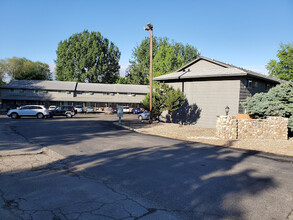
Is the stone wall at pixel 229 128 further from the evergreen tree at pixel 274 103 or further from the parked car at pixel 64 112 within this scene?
the parked car at pixel 64 112

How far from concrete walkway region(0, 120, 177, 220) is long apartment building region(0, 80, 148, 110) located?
4656 centimetres

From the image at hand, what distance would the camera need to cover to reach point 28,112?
86.6 feet

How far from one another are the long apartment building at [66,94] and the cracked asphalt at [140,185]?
4413 cm

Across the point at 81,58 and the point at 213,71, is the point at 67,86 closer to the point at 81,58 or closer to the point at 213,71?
the point at 81,58

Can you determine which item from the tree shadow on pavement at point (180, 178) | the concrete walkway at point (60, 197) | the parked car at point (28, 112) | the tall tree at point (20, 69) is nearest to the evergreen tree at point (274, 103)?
the tree shadow on pavement at point (180, 178)

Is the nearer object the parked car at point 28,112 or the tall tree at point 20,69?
the parked car at point 28,112

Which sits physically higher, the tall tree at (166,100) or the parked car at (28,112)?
the tall tree at (166,100)

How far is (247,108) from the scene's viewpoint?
16.4 m

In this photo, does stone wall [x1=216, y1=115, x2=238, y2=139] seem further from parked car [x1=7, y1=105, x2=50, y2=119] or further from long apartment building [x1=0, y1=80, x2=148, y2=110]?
long apartment building [x1=0, y1=80, x2=148, y2=110]

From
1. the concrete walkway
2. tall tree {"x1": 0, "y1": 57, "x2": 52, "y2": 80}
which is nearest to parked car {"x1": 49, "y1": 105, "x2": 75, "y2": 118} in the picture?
the concrete walkway

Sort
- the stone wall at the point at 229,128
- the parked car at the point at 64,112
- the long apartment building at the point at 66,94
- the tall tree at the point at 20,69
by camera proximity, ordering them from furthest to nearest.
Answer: the tall tree at the point at 20,69 → the long apartment building at the point at 66,94 → the parked car at the point at 64,112 → the stone wall at the point at 229,128

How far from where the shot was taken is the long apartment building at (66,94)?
4775 cm

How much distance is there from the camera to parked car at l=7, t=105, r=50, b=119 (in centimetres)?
2567

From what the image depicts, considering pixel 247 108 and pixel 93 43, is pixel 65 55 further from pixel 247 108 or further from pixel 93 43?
pixel 247 108
